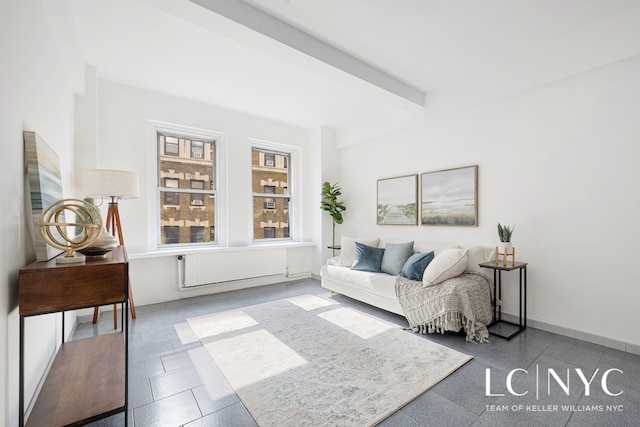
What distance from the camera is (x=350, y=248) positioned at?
4266mm

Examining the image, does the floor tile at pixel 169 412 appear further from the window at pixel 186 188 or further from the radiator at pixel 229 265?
the window at pixel 186 188

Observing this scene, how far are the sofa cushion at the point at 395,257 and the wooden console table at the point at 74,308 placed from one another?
2.88m

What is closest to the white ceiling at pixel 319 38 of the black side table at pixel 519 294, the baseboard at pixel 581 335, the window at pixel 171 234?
the window at pixel 171 234

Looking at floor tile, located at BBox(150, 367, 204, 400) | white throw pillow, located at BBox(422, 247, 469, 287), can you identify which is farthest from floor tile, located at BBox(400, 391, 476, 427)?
floor tile, located at BBox(150, 367, 204, 400)

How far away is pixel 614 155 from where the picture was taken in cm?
251

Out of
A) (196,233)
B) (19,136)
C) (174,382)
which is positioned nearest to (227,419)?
(174,382)

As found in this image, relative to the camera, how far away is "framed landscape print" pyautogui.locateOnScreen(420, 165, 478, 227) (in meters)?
3.47

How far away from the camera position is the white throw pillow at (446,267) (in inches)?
114

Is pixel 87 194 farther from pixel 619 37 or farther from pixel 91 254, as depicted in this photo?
pixel 619 37

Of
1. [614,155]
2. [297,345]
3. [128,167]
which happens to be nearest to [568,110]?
[614,155]

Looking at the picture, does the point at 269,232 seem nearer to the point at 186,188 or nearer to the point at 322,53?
the point at 186,188

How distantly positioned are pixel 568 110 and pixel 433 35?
4.92ft

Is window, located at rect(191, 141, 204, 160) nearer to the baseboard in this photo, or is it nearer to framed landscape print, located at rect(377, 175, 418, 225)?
framed landscape print, located at rect(377, 175, 418, 225)

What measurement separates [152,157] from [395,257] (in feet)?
11.7
